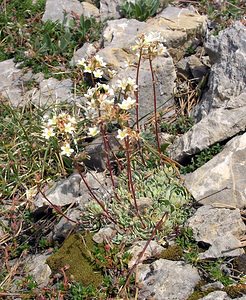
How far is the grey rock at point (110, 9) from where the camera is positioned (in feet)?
24.1

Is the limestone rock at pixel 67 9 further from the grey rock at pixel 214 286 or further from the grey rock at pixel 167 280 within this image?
the grey rock at pixel 214 286

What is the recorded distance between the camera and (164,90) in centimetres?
596

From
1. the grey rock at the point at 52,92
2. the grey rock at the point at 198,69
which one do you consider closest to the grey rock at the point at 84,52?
the grey rock at the point at 52,92

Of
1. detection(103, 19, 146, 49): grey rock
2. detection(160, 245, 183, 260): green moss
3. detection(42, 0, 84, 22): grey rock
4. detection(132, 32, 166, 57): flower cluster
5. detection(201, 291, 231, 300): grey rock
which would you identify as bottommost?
detection(201, 291, 231, 300): grey rock

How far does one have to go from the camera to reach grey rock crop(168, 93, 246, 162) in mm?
5004

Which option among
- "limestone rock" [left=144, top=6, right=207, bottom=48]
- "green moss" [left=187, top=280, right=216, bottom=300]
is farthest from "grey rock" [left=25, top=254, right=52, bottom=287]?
"limestone rock" [left=144, top=6, right=207, bottom=48]

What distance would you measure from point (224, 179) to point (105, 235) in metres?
1.06

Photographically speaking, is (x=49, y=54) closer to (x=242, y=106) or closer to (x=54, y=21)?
(x=54, y=21)

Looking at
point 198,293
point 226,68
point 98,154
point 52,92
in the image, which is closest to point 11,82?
point 52,92

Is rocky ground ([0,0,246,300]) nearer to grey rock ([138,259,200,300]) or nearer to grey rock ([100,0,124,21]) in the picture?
grey rock ([138,259,200,300])

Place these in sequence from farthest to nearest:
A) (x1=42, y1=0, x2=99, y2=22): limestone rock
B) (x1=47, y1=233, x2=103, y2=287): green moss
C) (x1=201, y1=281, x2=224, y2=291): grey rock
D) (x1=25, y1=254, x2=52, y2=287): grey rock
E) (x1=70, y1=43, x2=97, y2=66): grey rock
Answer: (x1=42, y1=0, x2=99, y2=22): limestone rock
(x1=70, y1=43, x2=97, y2=66): grey rock
(x1=25, y1=254, x2=52, y2=287): grey rock
(x1=47, y1=233, x2=103, y2=287): green moss
(x1=201, y1=281, x2=224, y2=291): grey rock

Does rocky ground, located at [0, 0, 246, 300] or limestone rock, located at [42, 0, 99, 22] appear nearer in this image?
rocky ground, located at [0, 0, 246, 300]

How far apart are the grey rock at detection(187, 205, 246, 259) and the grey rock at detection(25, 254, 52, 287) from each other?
3.81ft

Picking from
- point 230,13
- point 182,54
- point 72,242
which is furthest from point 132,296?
Answer: point 230,13
